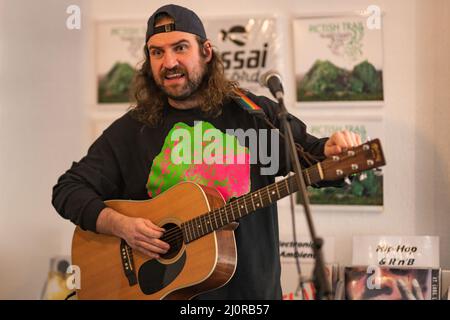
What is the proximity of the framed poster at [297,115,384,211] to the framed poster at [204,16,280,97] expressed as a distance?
309 millimetres

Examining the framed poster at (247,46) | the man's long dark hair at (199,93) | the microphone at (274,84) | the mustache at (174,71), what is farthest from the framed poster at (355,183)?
the microphone at (274,84)

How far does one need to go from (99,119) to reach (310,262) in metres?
1.20

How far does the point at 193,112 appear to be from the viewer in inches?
82.0

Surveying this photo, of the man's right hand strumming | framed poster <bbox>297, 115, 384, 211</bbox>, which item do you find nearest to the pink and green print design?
the man's right hand strumming

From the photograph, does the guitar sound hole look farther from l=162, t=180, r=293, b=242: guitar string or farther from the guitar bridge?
the guitar bridge

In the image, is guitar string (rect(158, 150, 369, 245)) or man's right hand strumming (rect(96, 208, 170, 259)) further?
man's right hand strumming (rect(96, 208, 170, 259))

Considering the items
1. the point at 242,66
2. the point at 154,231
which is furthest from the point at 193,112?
the point at 242,66

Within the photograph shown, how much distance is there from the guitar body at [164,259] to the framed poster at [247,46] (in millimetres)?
952

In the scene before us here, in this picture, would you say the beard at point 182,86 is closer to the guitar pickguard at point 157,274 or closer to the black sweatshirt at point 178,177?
the black sweatshirt at point 178,177

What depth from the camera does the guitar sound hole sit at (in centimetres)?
199

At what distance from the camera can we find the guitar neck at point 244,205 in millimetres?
1699

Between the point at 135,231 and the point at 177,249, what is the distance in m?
0.15

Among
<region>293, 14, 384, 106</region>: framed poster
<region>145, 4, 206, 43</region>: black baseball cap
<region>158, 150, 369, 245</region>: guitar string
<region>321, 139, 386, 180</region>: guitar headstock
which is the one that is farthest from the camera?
<region>293, 14, 384, 106</region>: framed poster

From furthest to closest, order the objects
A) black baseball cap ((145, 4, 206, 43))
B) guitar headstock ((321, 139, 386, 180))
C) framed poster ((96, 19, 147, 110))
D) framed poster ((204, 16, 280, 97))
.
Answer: framed poster ((96, 19, 147, 110)) < framed poster ((204, 16, 280, 97)) < black baseball cap ((145, 4, 206, 43)) < guitar headstock ((321, 139, 386, 180))
